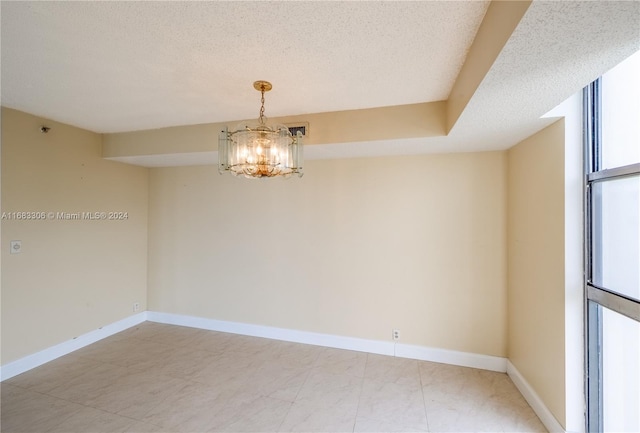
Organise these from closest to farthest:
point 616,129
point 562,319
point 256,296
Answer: point 616,129, point 562,319, point 256,296

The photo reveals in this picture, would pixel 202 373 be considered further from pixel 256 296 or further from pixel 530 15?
pixel 530 15

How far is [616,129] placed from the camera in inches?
61.3

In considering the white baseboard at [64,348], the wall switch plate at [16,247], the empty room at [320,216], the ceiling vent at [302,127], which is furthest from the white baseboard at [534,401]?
the wall switch plate at [16,247]

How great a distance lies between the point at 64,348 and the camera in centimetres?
288

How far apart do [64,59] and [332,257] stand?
277cm

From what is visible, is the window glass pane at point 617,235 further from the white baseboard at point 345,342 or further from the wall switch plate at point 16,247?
the wall switch plate at point 16,247

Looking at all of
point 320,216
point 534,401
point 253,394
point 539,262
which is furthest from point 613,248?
point 253,394

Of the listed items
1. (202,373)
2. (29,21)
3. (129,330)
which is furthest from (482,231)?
(129,330)

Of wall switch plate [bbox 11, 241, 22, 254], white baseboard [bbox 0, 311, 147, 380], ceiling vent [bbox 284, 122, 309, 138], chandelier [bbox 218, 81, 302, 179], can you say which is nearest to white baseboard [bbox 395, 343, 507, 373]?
chandelier [bbox 218, 81, 302, 179]

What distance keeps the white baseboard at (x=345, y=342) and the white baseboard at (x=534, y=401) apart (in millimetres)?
172

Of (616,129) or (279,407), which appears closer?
(616,129)

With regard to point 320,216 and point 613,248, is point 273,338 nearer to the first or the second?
point 320,216

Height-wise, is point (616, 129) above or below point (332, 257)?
above

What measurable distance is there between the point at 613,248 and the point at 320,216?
2401 millimetres
